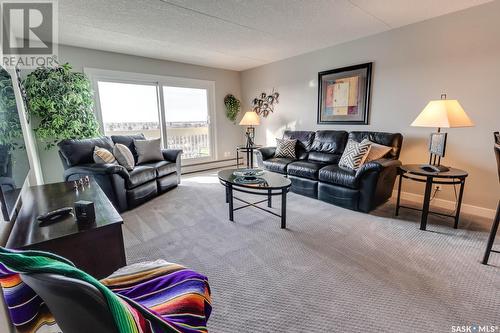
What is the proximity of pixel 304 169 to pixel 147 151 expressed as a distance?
253 centimetres

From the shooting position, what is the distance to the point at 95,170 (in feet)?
9.49

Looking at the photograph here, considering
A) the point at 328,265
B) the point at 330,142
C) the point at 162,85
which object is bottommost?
the point at 328,265

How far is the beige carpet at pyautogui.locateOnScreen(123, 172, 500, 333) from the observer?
1.44 meters

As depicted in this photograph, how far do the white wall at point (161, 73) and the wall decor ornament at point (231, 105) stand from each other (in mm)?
99

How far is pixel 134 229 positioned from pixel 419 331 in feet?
8.42

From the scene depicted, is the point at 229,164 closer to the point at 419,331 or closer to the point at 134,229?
the point at 134,229

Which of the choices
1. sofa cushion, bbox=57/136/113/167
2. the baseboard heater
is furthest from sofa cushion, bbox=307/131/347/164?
sofa cushion, bbox=57/136/113/167

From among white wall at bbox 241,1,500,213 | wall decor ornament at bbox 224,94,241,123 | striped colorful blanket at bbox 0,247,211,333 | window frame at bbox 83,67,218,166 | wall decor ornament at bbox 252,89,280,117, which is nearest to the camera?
striped colorful blanket at bbox 0,247,211,333

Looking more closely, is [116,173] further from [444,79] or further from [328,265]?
[444,79]

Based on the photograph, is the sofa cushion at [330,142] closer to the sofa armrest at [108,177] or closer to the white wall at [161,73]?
the white wall at [161,73]

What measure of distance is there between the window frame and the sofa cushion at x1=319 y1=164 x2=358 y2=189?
316cm

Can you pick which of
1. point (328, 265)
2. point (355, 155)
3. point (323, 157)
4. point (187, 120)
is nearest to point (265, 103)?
point (187, 120)

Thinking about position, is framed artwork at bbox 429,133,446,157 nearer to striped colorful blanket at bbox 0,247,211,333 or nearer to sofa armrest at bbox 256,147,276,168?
sofa armrest at bbox 256,147,276,168

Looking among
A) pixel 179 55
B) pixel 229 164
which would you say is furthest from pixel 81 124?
pixel 229 164
